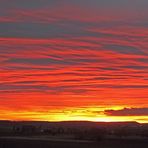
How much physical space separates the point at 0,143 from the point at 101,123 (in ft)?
467

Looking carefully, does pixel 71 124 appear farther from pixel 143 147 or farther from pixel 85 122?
pixel 143 147

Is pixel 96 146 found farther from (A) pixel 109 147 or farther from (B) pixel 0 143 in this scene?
(B) pixel 0 143

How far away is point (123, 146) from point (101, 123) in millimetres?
140531

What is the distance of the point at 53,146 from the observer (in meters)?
55.6

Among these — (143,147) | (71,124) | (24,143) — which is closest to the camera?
(143,147)

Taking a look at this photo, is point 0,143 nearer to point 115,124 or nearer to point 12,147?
point 12,147

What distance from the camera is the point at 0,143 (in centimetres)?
5497

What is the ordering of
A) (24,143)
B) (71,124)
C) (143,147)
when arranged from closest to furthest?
1. (143,147)
2. (24,143)
3. (71,124)

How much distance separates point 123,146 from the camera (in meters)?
55.6

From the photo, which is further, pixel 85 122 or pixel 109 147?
pixel 85 122

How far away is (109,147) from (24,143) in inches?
383

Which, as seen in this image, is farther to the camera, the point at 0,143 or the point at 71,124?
the point at 71,124

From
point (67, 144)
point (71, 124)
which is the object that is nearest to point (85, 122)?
point (71, 124)

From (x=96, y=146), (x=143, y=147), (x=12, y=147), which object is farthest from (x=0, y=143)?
(x=143, y=147)
